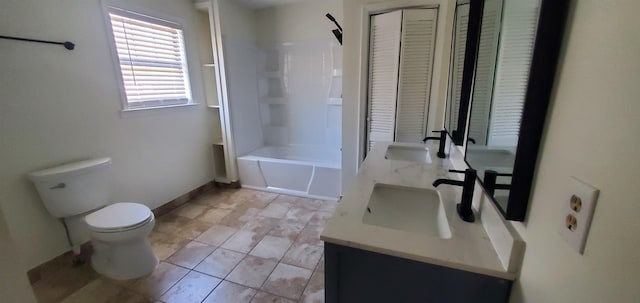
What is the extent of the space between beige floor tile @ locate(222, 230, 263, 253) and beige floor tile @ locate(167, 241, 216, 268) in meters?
0.14

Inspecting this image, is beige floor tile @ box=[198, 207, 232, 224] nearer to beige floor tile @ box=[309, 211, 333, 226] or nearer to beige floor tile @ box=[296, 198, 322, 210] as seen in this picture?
beige floor tile @ box=[296, 198, 322, 210]

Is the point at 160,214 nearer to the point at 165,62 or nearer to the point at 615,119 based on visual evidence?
the point at 165,62

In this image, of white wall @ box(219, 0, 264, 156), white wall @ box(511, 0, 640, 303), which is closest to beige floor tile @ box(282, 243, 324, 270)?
white wall @ box(511, 0, 640, 303)

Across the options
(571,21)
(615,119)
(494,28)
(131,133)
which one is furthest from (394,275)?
(131,133)

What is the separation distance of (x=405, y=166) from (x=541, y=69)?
3.41ft

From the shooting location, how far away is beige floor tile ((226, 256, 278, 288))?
1748mm

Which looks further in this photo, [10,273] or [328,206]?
[328,206]

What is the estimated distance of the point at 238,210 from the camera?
277 cm

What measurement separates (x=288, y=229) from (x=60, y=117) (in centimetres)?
195

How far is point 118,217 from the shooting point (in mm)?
1787

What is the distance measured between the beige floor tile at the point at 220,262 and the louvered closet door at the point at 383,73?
1667 millimetres

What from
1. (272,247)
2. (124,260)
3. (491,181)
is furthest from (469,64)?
(124,260)

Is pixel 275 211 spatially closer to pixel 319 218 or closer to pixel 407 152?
pixel 319 218

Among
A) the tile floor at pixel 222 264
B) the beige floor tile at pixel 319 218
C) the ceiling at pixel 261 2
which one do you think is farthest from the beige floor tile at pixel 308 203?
the ceiling at pixel 261 2
